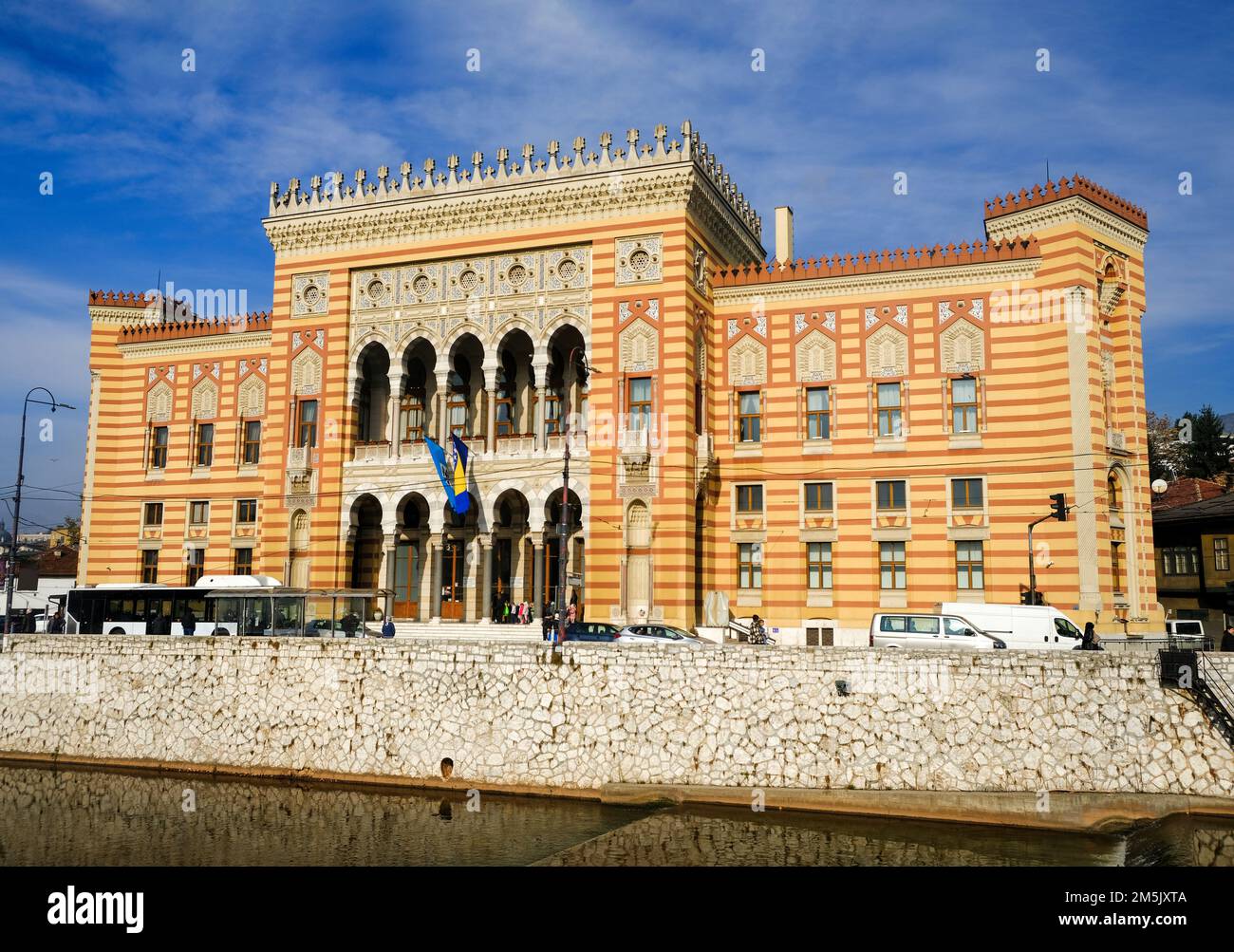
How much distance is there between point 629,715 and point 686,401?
14.7m

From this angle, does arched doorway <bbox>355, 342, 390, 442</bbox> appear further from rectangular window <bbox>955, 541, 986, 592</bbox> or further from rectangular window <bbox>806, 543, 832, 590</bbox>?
rectangular window <bbox>955, 541, 986, 592</bbox>

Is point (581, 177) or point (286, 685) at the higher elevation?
point (581, 177)

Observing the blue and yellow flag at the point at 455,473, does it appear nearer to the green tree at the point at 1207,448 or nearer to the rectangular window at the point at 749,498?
the rectangular window at the point at 749,498

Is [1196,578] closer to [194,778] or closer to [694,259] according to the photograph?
[694,259]

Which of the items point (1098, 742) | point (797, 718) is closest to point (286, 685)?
point (797, 718)

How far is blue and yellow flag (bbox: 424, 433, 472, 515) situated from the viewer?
37.3 meters

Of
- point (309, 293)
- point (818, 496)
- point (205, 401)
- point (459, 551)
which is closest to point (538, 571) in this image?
point (459, 551)

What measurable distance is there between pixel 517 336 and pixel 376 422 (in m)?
7.66

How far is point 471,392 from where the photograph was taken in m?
41.7

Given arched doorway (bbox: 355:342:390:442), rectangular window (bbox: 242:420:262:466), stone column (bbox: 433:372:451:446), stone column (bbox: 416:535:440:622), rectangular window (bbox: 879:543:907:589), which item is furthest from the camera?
rectangular window (bbox: 242:420:262:466)

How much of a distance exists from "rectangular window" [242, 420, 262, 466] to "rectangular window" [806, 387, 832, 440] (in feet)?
80.6

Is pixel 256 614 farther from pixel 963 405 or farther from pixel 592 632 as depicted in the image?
pixel 963 405

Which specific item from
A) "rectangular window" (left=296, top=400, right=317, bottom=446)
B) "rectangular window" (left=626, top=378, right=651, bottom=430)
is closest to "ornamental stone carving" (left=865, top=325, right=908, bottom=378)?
"rectangular window" (left=626, top=378, right=651, bottom=430)

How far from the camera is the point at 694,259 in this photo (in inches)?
1490
